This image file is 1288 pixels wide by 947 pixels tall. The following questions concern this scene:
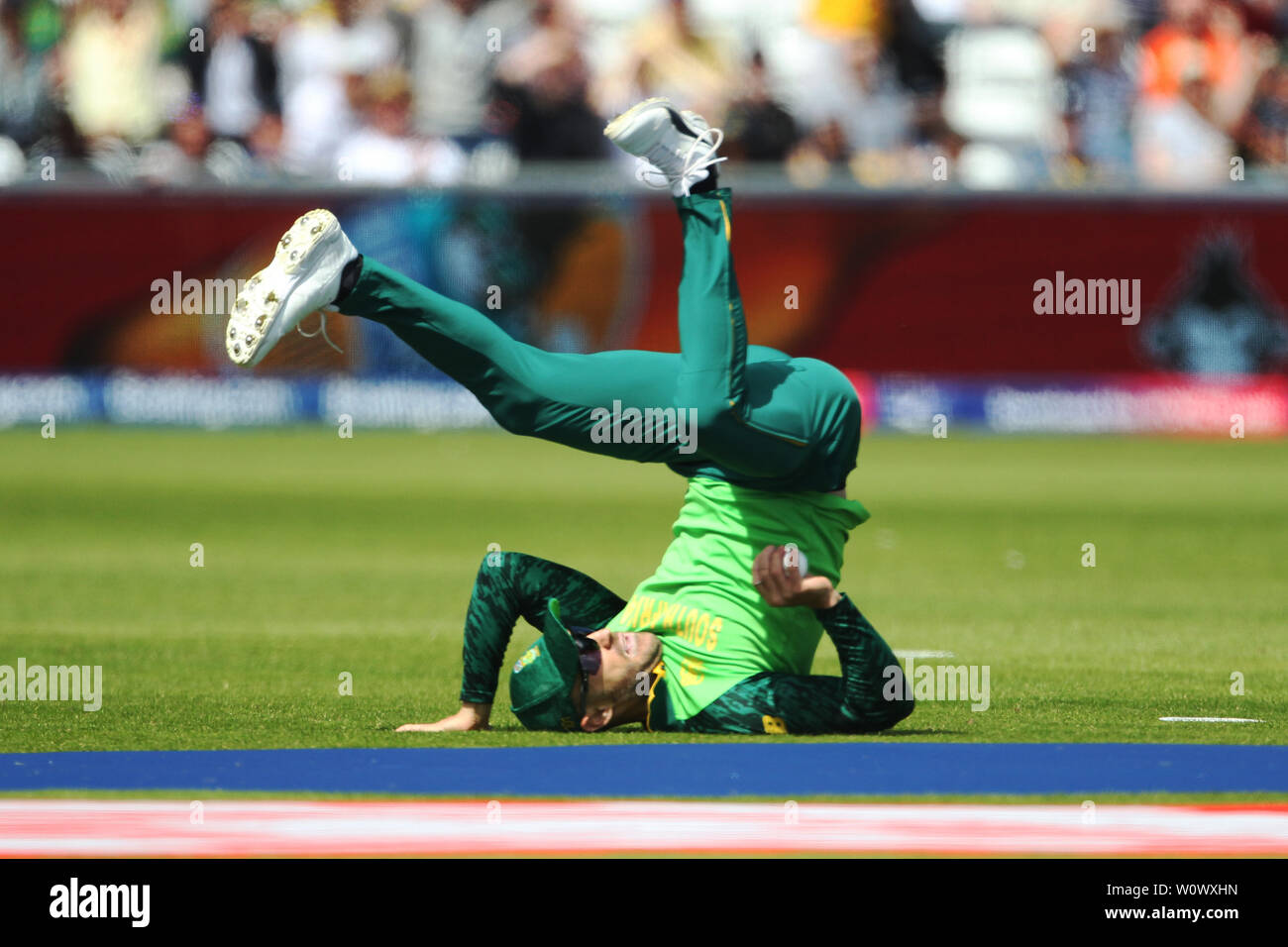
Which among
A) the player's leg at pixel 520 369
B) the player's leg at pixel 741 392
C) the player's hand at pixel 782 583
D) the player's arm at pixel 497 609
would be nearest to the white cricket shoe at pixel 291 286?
the player's leg at pixel 520 369

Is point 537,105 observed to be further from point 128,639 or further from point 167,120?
point 128,639

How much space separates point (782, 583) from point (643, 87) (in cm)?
1633

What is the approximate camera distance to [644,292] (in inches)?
865

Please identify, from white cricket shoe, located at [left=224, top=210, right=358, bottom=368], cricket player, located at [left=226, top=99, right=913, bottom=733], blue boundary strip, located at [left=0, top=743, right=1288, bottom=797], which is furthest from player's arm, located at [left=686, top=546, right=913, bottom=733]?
white cricket shoe, located at [left=224, top=210, right=358, bottom=368]

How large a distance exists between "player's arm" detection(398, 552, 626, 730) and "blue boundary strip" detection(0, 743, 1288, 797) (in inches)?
19.2

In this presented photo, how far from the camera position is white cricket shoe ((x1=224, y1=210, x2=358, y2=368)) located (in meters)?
7.85

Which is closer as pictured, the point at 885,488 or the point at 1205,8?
the point at 885,488

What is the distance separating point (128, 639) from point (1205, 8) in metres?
16.4

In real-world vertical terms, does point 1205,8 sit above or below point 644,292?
above

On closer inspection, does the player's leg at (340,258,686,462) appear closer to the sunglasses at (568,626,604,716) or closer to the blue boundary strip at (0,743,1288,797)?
the sunglasses at (568,626,604,716)

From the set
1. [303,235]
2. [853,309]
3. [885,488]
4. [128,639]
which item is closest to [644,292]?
[853,309]

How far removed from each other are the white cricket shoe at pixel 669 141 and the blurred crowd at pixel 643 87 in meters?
14.0
